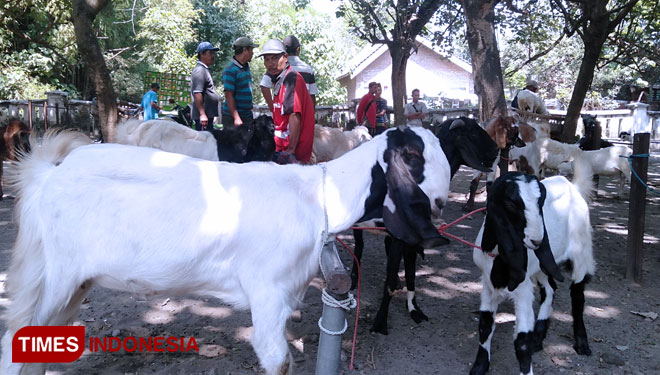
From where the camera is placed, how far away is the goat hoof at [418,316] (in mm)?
4480

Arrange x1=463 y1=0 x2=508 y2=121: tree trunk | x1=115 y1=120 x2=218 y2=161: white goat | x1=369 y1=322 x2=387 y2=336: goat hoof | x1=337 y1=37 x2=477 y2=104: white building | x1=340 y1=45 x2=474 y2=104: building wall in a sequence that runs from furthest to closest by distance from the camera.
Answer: x1=340 y1=45 x2=474 y2=104: building wall, x1=337 y1=37 x2=477 y2=104: white building, x1=463 y1=0 x2=508 y2=121: tree trunk, x1=115 y1=120 x2=218 y2=161: white goat, x1=369 y1=322 x2=387 y2=336: goat hoof

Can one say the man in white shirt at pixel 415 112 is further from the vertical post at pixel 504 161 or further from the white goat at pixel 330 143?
the white goat at pixel 330 143

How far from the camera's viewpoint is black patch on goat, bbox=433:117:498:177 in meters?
4.64

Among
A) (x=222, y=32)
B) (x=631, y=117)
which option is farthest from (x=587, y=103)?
(x=222, y=32)

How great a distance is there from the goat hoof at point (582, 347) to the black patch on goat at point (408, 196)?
2.20m

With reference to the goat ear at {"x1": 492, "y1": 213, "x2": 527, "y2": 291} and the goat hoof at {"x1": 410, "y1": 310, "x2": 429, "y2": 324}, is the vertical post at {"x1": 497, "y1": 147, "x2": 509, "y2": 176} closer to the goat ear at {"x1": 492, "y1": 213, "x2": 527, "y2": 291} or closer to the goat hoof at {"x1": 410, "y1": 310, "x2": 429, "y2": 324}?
the goat hoof at {"x1": 410, "y1": 310, "x2": 429, "y2": 324}

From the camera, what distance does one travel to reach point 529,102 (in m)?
11.1

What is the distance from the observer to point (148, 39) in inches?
984

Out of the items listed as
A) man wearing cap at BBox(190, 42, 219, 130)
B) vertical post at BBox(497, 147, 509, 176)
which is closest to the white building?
vertical post at BBox(497, 147, 509, 176)

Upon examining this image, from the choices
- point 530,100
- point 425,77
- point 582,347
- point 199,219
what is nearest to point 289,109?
point 199,219

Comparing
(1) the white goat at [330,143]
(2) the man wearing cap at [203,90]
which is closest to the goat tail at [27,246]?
(2) the man wearing cap at [203,90]

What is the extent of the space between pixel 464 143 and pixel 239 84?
304 cm

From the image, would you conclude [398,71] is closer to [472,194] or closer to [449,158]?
[472,194]

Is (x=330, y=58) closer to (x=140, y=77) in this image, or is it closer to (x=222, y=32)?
(x=222, y=32)
